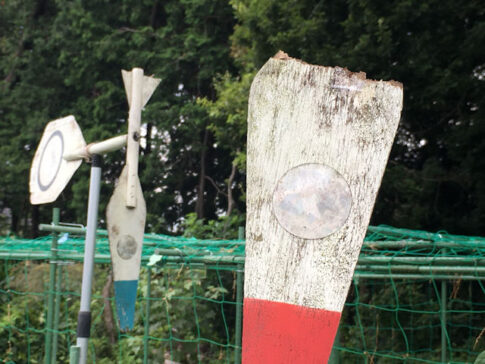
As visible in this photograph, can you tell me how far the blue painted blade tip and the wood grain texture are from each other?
28 cm

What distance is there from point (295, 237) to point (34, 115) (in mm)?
10570

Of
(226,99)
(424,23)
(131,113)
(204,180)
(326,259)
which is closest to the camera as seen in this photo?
(326,259)

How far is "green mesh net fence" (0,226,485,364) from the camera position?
3.05 m

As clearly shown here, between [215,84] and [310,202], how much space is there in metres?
7.23

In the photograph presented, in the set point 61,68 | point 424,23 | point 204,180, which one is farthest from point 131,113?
point 61,68

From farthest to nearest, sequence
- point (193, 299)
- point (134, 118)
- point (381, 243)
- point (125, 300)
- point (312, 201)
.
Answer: point (193, 299) → point (381, 243) → point (134, 118) → point (125, 300) → point (312, 201)

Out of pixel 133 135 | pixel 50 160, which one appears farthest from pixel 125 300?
pixel 50 160

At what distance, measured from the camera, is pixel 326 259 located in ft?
4.09

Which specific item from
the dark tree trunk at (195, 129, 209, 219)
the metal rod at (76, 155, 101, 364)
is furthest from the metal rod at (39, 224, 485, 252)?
the dark tree trunk at (195, 129, 209, 219)

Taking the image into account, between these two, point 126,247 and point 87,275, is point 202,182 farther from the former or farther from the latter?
point 126,247

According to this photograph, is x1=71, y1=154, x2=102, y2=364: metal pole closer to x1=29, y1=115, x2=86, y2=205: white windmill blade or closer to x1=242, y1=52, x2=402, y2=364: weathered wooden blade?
x1=29, y1=115, x2=86, y2=205: white windmill blade

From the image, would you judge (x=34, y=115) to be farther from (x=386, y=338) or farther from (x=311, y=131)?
(x=311, y=131)

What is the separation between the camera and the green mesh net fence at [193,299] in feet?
10.0

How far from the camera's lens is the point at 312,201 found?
4.17 ft
